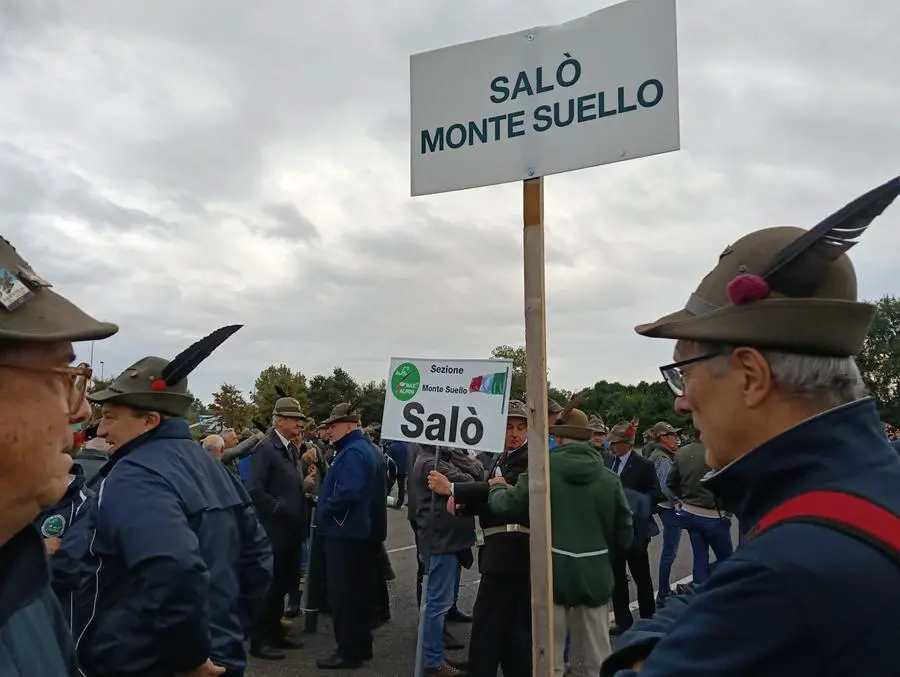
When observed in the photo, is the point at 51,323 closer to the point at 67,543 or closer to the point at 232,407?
the point at 67,543

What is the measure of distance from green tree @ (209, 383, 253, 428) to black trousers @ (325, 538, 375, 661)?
1539 inches

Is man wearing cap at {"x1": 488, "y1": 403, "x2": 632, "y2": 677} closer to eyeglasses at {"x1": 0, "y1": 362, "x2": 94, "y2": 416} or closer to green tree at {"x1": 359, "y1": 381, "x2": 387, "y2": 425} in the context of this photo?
eyeglasses at {"x1": 0, "y1": 362, "x2": 94, "y2": 416}

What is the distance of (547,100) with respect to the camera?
10.6 ft

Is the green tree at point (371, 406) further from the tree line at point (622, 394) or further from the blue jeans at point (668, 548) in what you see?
the blue jeans at point (668, 548)

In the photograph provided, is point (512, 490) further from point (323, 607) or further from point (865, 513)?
point (323, 607)

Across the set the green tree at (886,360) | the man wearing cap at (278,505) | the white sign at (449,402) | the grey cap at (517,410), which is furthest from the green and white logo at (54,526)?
the green tree at (886,360)

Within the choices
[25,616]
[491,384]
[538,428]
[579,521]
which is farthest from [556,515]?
[25,616]

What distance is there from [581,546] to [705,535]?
3.39m

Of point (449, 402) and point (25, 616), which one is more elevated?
point (449, 402)

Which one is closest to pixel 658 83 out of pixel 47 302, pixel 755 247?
pixel 755 247

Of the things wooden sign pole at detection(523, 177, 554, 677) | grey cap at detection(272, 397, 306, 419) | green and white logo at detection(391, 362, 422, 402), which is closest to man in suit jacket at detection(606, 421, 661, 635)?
green and white logo at detection(391, 362, 422, 402)

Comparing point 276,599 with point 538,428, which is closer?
point 538,428

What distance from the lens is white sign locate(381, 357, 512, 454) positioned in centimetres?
563

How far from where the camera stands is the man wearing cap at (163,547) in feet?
9.28
